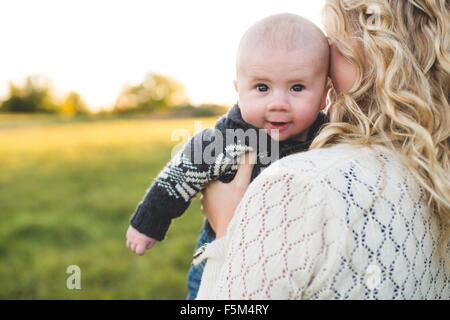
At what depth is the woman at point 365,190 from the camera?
1.45 m

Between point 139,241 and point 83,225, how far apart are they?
3.97 metres

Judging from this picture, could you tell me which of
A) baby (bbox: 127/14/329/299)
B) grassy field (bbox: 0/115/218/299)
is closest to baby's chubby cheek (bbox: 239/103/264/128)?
baby (bbox: 127/14/329/299)

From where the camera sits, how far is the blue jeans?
229cm

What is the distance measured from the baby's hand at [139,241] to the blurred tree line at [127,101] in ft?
27.7

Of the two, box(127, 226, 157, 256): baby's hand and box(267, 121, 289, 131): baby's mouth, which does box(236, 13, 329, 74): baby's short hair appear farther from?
box(127, 226, 157, 256): baby's hand

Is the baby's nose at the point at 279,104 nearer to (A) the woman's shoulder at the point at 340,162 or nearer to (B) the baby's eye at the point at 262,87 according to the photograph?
(B) the baby's eye at the point at 262,87

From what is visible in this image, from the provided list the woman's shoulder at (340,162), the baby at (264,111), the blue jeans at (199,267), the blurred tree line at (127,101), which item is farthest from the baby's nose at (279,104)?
the blurred tree line at (127,101)

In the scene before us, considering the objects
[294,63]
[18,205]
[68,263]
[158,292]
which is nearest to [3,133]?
[18,205]

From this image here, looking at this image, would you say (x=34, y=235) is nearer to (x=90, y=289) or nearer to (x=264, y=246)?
(x=90, y=289)

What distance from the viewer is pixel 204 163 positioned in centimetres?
211

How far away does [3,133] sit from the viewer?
13.8m

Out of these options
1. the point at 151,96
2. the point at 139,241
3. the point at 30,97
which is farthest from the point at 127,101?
the point at 139,241

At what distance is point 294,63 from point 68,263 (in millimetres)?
3735

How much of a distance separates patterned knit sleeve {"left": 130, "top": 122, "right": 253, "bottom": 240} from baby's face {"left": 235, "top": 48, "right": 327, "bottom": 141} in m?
0.13
